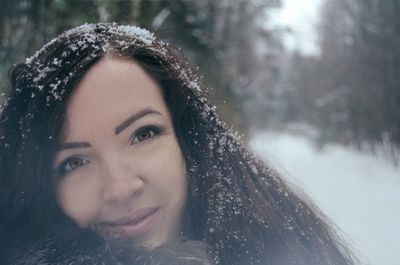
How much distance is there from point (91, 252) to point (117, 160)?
0.95ft

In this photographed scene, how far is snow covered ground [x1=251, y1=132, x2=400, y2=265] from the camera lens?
2.57 metres

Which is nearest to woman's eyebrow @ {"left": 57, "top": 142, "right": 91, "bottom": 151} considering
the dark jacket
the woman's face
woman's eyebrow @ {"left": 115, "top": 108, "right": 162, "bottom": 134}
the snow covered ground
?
the woman's face

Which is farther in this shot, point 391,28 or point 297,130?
point 297,130

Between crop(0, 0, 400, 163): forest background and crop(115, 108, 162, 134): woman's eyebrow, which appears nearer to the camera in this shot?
crop(115, 108, 162, 134): woman's eyebrow

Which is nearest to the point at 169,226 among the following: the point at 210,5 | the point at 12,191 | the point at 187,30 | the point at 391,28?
the point at 12,191

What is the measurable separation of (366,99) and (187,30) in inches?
491

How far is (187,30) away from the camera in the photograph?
6219 mm

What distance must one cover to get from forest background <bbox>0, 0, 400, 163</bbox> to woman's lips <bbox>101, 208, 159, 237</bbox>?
68 centimetres

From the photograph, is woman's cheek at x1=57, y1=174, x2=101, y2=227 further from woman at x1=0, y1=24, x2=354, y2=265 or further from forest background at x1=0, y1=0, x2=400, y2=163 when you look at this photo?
forest background at x1=0, y1=0, x2=400, y2=163

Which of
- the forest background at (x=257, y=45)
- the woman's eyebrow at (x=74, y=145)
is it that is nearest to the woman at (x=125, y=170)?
the woman's eyebrow at (x=74, y=145)

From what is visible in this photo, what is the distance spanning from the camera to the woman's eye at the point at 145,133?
1450 mm

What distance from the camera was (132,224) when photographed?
4.69 feet

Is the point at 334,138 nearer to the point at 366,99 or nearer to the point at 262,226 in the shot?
the point at 366,99

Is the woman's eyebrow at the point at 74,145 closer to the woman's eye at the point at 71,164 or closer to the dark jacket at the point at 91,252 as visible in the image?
the woman's eye at the point at 71,164
